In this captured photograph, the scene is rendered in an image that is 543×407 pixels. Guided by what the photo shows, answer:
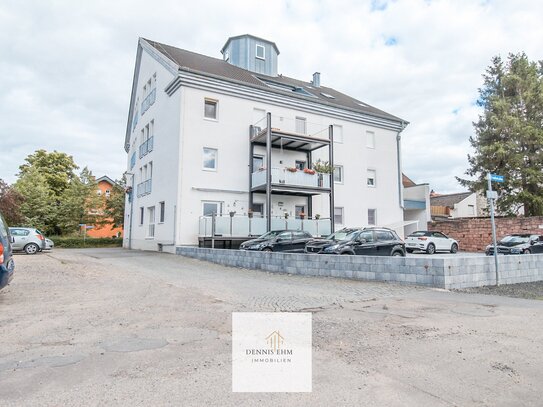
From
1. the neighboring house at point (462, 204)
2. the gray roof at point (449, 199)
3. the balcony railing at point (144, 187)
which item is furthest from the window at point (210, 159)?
the gray roof at point (449, 199)

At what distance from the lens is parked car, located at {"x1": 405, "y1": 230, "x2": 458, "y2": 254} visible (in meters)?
22.5

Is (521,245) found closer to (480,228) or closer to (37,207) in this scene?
(480,228)

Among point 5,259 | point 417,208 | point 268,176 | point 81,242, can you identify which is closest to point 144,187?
point 81,242

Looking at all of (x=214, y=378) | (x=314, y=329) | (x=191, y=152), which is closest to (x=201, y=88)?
(x=191, y=152)

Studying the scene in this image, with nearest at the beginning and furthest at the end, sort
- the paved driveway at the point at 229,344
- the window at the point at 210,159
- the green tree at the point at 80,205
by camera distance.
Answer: the paved driveway at the point at 229,344 < the window at the point at 210,159 < the green tree at the point at 80,205

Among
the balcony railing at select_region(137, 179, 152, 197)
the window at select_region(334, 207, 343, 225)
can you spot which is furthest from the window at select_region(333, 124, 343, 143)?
the balcony railing at select_region(137, 179, 152, 197)

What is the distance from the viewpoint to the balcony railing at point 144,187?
85.3ft

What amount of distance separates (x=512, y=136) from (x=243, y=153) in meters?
18.5

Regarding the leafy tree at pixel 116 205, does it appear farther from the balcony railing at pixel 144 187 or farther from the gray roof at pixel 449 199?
the gray roof at pixel 449 199

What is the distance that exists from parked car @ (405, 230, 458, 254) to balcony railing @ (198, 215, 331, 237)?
6.09 metres

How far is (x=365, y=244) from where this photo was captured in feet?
46.8

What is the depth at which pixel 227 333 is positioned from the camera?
Answer: 524cm

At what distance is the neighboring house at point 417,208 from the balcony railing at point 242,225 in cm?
1264

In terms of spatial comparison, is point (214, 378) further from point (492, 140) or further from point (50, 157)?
point (50, 157)
